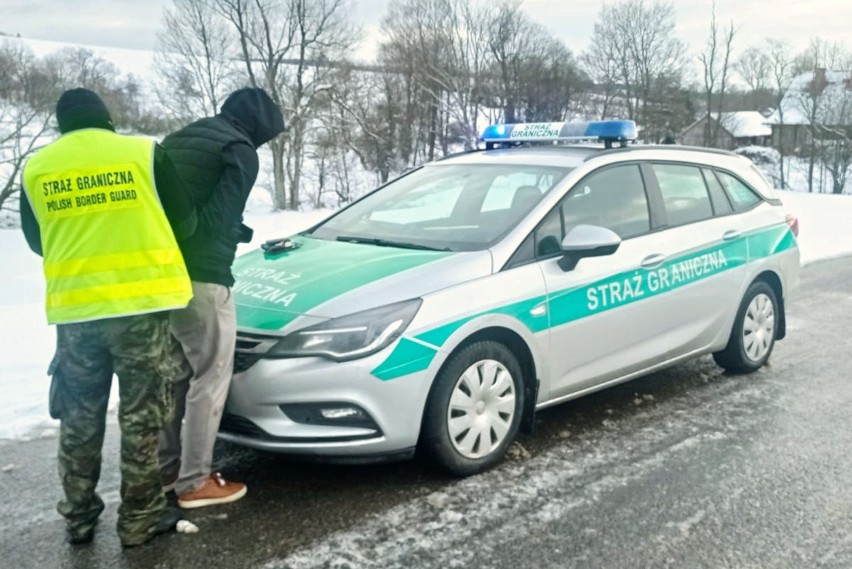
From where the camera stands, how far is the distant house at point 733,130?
58.6 metres

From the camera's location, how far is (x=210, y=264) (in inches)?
142

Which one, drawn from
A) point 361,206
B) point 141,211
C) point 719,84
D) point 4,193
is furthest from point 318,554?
point 719,84

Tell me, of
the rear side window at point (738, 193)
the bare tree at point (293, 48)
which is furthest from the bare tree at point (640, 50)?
the rear side window at point (738, 193)

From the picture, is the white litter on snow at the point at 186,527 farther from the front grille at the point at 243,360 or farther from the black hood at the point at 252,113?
the black hood at the point at 252,113

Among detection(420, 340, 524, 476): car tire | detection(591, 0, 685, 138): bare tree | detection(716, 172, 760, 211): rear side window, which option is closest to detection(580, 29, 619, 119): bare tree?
detection(591, 0, 685, 138): bare tree

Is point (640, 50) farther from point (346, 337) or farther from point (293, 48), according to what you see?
point (346, 337)

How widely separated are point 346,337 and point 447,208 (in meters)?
1.60

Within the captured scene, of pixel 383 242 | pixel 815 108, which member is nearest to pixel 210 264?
pixel 383 242

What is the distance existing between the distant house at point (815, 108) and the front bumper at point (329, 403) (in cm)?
6530

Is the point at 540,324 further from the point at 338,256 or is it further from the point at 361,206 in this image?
the point at 361,206

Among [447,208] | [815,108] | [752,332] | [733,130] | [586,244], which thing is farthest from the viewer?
[733,130]

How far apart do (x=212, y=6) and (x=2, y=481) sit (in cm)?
4632

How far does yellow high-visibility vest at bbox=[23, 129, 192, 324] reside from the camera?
3102mm

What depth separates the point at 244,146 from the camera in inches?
144
